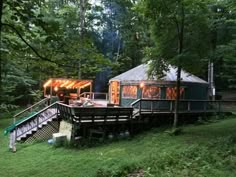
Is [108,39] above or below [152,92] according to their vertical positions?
above

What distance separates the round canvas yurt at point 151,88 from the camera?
19.3 m

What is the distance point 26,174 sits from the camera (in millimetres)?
10508

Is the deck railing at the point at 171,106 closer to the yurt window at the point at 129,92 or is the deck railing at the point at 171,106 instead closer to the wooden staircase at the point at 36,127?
the yurt window at the point at 129,92

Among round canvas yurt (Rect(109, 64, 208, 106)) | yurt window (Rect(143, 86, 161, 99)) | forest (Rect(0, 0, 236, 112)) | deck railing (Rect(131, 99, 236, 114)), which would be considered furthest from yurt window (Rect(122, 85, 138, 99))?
forest (Rect(0, 0, 236, 112))

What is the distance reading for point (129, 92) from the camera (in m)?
20.5

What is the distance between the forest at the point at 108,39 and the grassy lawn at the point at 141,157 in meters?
2.48

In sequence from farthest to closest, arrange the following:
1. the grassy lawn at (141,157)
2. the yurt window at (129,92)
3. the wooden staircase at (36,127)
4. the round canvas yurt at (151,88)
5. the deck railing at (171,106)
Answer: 1. the yurt window at (129,92)
2. the round canvas yurt at (151,88)
3. the deck railing at (171,106)
4. the wooden staircase at (36,127)
5. the grassy lawn at (141,157)

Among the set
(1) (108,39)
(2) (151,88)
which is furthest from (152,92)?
(1) (108,39)

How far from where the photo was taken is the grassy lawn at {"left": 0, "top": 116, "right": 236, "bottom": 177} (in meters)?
9.04

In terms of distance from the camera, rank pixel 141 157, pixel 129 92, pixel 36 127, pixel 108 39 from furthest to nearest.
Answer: pixel 108 39 → pixel 129 92 → pixel 36 127 → pixel 141 157

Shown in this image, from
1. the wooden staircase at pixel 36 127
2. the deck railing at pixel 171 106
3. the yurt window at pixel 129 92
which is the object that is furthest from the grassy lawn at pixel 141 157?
the yurt window at pixel 129 92

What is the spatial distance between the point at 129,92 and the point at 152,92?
5.22 ft

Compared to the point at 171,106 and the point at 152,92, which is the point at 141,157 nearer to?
the point at 171,106

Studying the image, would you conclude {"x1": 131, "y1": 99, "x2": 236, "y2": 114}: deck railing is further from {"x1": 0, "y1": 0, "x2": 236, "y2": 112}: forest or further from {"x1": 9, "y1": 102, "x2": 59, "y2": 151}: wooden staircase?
{"x1": 9, "y1": 102, "x2": 59, "y2": 151}: wooden staircase
